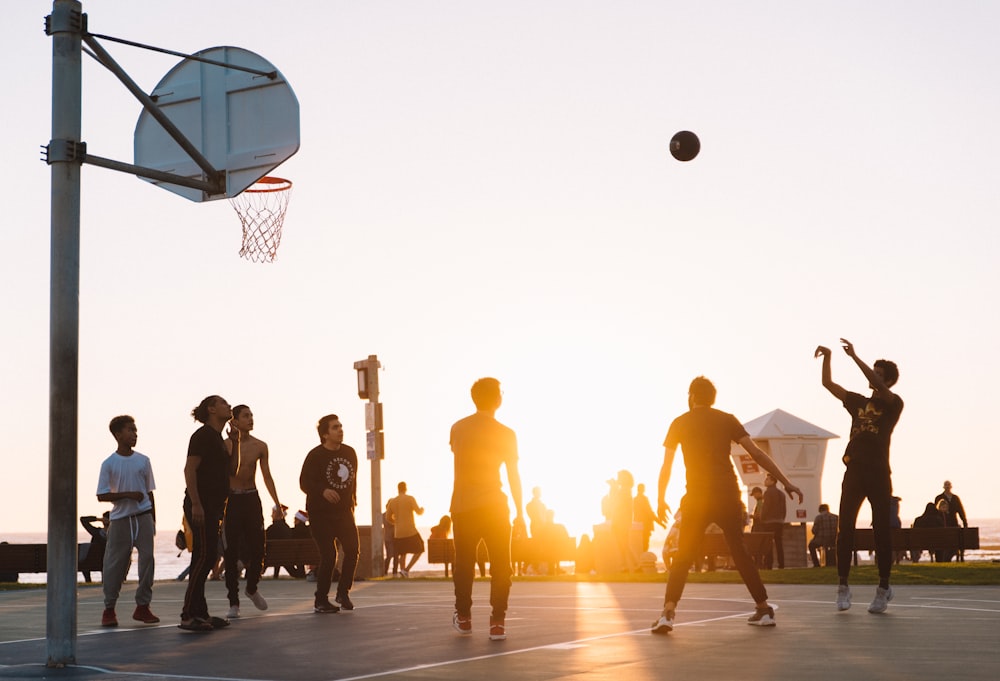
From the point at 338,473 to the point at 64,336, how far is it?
5345 mm

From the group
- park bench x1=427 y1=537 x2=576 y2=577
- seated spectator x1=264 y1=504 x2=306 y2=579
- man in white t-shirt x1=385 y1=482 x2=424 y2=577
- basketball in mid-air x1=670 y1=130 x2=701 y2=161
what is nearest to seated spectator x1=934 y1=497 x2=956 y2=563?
park bench x1=427 y1=537 x2=576 y2=577

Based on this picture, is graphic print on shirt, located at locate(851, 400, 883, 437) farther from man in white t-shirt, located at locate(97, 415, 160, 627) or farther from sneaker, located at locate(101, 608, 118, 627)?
sneaker, located at locate(101, 608, 118, 627)

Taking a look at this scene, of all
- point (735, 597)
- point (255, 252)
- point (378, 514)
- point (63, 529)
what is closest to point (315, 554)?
point (378, 514)

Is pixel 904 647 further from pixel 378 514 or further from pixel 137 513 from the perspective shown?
pixel 378 514

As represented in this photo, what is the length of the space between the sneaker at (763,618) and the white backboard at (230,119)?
477 centimetres

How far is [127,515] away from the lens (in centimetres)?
1216

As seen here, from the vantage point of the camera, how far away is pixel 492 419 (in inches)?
404

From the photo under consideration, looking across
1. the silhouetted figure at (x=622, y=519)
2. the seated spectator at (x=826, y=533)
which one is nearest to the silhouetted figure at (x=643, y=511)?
the silhouetted figure at (x=622, y=519)

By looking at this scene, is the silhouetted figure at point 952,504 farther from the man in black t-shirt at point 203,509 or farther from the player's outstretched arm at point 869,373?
the man in black t-shirt at point 203,509

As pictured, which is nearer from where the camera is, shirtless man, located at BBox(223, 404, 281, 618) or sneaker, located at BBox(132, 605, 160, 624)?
sneaker, located at BBox(132, 605, 160, 624)

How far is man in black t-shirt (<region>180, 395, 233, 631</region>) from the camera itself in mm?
10984

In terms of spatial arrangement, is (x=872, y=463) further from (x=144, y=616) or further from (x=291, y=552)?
(x=291, y=552)

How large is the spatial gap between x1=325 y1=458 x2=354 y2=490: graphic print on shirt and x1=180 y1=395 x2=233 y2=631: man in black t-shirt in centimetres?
208

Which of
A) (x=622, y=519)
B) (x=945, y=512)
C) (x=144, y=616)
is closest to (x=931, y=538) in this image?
(x=945, y=512)
